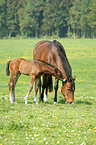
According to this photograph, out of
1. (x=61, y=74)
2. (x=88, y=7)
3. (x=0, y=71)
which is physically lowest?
(x=0, y=71)

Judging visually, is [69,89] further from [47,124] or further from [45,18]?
[45,18]

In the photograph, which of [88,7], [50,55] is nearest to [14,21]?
[88,7]

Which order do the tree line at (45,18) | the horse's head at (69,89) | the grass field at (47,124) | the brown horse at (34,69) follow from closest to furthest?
the grass field at (47,124), the horse's head at (69,89), the brown horse at (34,69), the tree line at (45,18)

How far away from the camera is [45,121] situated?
10.4 m

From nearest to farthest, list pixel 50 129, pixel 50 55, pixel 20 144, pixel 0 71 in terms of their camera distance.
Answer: pixel 20 144 < pixel 50 129 < pixel 50 55 < pixel 0 71

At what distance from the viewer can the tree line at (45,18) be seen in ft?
382

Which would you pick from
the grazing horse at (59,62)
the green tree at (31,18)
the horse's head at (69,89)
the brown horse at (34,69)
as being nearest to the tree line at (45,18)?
the green tree at (31,18)

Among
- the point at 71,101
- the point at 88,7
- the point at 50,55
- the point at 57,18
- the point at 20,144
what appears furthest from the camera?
the point at 57,18

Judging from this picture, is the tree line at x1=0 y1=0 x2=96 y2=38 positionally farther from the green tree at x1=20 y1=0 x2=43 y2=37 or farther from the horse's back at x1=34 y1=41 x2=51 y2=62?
the horse's back at x1=34 y1=41 x2=51 y2=62

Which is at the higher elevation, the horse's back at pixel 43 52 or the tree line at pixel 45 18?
the tree line at pixel 45 18

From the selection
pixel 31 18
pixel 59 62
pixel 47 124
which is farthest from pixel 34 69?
pixel 31 18

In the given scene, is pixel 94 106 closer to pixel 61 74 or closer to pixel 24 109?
pixel 61 74

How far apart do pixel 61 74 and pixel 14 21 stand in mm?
113076

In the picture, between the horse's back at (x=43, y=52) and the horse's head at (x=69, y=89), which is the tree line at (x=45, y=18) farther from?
the horse's head at (x=69, y=89)
